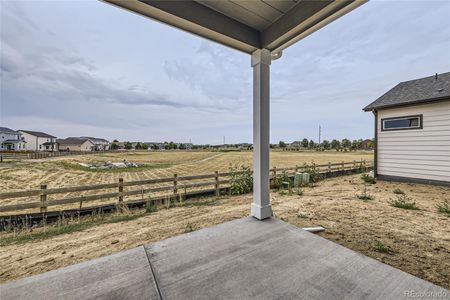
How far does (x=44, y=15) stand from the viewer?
2918mm

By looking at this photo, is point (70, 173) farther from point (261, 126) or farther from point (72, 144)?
point (72, 144)

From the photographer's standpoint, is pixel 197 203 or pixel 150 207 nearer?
pixel 150 207

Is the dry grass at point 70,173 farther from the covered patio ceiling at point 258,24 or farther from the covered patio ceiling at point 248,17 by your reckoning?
the covered patio ceiling at point 248,17

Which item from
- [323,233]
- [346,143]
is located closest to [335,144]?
[346,143]

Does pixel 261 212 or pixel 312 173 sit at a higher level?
pixel 261 212

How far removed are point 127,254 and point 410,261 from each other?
283 centimetres

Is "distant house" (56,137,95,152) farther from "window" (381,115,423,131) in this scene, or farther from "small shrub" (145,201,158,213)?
"window" (381,115,423,131)

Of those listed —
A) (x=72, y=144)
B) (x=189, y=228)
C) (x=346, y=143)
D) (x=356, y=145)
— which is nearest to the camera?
(x=189, y=228)

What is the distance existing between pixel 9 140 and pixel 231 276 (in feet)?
186

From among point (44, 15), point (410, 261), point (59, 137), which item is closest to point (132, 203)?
point (44, 15)

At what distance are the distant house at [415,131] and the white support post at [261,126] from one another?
633 centimetres

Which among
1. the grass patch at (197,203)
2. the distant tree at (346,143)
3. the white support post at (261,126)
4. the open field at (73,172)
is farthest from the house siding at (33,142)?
the distant tree at (346,143)

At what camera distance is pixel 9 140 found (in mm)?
37531

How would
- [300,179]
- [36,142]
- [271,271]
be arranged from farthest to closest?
[36,142] → [300,179] → [271,271]
